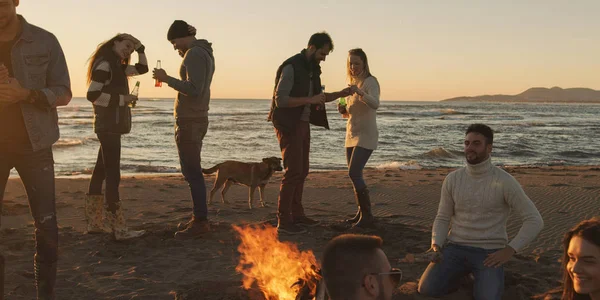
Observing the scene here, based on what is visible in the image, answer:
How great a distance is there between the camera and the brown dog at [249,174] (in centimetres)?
937

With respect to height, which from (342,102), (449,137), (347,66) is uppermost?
(347,66)

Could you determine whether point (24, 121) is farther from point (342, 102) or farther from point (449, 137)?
point (449, 137)

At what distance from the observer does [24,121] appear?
3939mm

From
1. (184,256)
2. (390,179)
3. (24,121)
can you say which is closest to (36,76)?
(24,121)

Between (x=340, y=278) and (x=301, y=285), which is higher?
(x=340, y=278)

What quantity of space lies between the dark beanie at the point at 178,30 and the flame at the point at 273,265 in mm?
2500

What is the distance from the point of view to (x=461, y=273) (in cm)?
482

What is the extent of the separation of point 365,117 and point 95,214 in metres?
3.60

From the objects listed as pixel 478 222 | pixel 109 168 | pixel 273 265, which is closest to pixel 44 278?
pixel 273 265

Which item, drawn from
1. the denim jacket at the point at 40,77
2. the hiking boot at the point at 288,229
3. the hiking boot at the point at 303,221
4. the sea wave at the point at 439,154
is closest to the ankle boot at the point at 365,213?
the hiking boot at the point at 303,221

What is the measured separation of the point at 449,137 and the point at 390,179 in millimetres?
18861

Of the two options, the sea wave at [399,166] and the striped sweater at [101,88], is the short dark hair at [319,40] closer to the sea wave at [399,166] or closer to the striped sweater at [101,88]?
the striped sweater at [101,88]

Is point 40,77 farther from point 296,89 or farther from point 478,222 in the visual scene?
point 478,222

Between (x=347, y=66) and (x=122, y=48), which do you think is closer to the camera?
(x=122, y=48)
